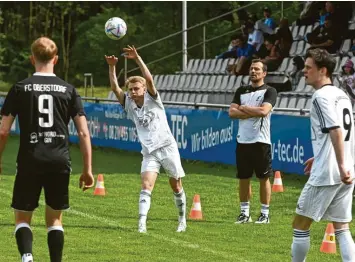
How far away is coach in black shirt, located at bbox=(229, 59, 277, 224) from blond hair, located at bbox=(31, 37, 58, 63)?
5.12m

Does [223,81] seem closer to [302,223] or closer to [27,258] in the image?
[302,223]

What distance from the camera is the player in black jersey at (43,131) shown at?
8.70 metres

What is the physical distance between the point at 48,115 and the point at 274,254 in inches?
136

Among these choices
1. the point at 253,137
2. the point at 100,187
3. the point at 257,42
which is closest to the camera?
the point at 253,137

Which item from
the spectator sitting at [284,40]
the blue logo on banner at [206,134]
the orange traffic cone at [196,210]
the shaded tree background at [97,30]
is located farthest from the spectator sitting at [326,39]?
the shaded tree background at [97,30]

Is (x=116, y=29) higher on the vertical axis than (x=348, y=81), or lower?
higher

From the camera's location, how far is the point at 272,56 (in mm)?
29219

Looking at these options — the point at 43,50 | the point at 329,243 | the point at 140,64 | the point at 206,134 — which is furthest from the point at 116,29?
the point at 43,50

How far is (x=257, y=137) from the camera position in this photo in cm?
1359

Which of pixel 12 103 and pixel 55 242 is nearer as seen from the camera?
pixel 12 103

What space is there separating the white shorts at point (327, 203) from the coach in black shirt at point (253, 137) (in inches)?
183

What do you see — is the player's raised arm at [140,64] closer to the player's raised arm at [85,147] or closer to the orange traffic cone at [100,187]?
the player's raised arm at [85,147]

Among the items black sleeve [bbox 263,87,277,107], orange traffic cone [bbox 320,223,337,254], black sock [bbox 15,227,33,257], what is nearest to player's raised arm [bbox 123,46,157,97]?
black sleeve [bbox 263,87,277,107]

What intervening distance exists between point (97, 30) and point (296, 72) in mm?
27693
